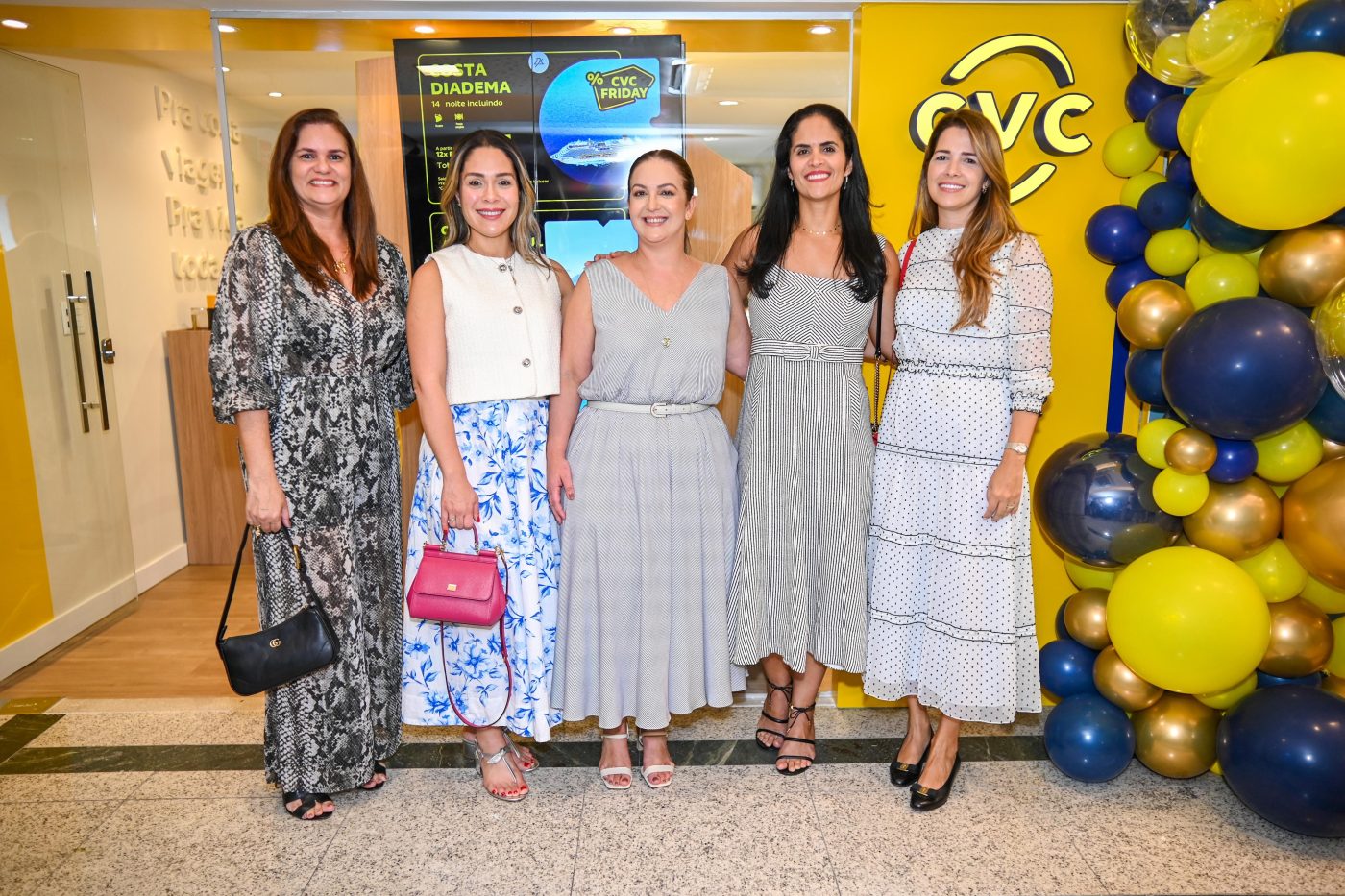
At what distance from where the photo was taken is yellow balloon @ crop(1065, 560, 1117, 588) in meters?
2.83

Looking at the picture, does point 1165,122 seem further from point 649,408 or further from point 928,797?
point 928,797

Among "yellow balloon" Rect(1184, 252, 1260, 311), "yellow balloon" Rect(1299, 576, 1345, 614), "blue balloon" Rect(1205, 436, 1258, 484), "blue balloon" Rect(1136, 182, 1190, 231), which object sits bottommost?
"yellow balloon" Rect(1299, 576, 1345, 614)

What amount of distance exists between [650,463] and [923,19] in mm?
1726

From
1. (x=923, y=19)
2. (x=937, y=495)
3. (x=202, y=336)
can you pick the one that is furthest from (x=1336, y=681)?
(x=202, y=336)

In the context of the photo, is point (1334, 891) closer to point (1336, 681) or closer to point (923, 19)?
point (1336, 681)

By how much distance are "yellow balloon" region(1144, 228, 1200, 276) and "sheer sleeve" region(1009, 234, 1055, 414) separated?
0.52m

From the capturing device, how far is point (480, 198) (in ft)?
7.96

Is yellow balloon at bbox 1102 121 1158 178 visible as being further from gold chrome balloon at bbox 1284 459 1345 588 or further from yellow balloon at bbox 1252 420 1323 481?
gold chrome balloon at bbox 1284 459 1345 588

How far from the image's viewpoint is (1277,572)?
2432 mm

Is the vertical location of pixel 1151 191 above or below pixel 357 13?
below

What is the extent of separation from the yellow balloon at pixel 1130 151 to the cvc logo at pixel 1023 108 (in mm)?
99

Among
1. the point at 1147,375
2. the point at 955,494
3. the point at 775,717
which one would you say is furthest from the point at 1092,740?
the point at 1147,375

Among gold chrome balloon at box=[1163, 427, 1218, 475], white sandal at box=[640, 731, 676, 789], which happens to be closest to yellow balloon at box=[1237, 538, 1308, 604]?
gold chrome balloon at box=[1163, 427, 1218, 475]

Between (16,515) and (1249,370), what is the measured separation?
443 cm
